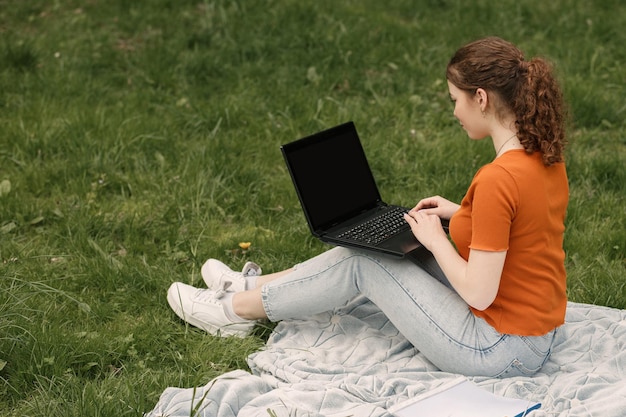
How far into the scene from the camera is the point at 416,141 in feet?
19.0

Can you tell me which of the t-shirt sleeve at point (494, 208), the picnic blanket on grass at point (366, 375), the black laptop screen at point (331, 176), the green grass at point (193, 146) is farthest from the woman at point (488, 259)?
the green grass at point (193, 146)

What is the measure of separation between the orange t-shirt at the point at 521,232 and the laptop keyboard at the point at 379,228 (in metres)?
0.40

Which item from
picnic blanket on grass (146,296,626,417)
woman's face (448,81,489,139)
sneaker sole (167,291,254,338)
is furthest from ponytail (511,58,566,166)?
sneaker sole (167,291,254,338)

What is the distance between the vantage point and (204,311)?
3936 millimetres

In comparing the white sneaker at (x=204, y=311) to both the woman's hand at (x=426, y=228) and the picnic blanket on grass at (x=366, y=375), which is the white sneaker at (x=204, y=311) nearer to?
the picnic blanket on grass at (x=366, y=375)

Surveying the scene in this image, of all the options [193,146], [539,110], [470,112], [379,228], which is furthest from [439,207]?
[193,146]

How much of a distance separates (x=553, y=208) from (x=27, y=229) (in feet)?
9.53

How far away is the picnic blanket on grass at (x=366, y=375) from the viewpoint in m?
3.24

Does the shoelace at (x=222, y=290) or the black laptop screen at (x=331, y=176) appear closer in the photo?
the black laptop screen at (x=331, y=176)

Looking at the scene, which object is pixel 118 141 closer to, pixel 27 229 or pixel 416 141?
pixel 27 229

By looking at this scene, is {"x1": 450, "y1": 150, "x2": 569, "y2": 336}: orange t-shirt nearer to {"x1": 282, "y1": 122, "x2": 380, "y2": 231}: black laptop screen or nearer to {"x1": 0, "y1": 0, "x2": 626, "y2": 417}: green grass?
{"x1": 282, "y1": 122, "x2": 380, "y2": 231}: black laptop screen

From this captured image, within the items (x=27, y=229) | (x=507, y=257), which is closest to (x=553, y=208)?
(x=507, y=257)

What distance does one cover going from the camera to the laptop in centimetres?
361

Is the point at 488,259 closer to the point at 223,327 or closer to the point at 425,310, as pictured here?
the point at 425,310
